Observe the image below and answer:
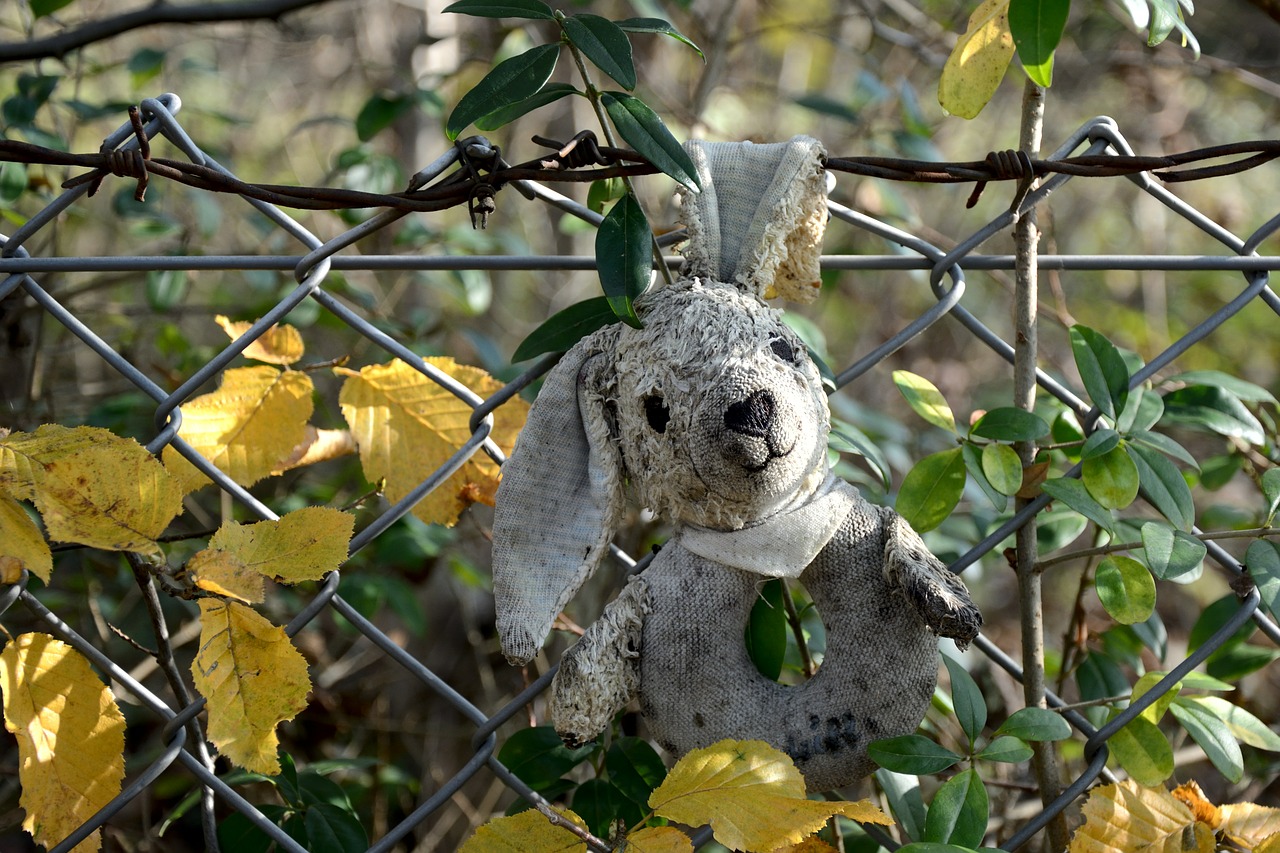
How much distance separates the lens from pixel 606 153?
31.2 inches

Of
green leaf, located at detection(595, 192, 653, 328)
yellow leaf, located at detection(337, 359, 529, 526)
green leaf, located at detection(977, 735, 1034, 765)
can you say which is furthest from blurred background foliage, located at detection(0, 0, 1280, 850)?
green leaf, located at detection(595, 192, 653, 328)

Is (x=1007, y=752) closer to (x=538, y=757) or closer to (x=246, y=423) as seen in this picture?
(x=538, y=757)

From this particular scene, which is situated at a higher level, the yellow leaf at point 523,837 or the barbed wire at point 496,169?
the barbed wire at point 496,169

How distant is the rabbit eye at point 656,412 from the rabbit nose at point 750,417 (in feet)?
0.19

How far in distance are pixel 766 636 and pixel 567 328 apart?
0.31 m

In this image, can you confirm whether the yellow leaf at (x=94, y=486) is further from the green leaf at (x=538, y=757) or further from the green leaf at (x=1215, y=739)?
the green leaf at (x=1215, y=739)

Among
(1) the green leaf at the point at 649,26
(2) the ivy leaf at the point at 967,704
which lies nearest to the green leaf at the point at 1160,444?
(2) the ivy leaf at the point at 967,704

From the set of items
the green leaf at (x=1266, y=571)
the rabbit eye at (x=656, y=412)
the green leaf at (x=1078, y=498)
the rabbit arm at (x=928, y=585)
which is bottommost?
the green leaf at (x=1266, y=571)

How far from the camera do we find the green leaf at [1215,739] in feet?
2.91

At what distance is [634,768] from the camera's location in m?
0.96

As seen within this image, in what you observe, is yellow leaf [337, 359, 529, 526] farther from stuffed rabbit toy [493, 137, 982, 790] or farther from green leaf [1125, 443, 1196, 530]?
green leaf [1125, 443, 1196, 530]

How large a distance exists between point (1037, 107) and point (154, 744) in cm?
177

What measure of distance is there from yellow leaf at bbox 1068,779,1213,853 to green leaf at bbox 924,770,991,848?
4.1 inches

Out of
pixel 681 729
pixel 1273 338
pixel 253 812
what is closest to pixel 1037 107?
pixel 681 729
